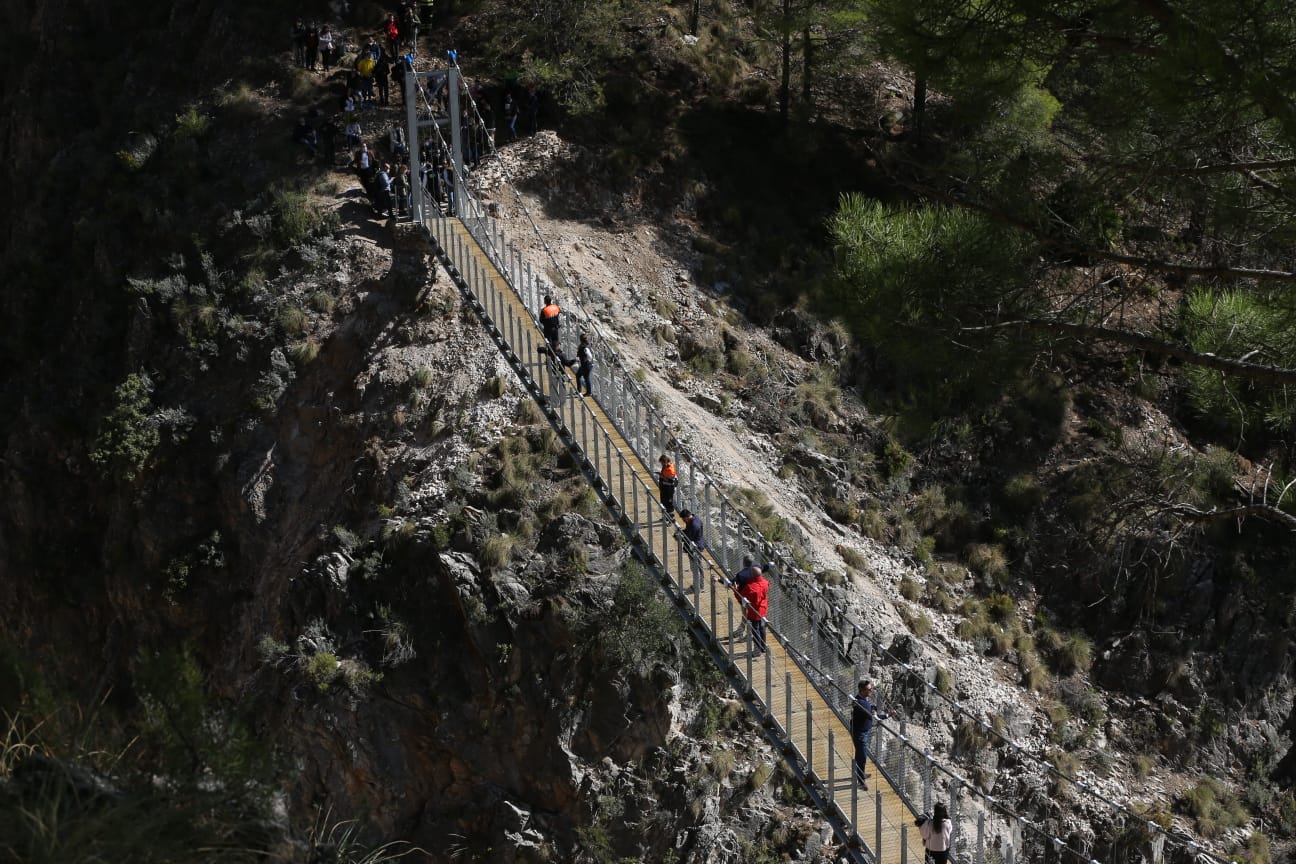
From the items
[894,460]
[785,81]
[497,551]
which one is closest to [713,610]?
[497,551]

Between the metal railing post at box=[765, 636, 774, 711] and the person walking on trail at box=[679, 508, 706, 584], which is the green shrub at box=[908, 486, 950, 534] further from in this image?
the metal railing post at box=[765, 636, 774, 711]

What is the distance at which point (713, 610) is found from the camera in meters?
12.6

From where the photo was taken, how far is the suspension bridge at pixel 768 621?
11.4 metres

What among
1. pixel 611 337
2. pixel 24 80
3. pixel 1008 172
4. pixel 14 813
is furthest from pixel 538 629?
pixel 24 80

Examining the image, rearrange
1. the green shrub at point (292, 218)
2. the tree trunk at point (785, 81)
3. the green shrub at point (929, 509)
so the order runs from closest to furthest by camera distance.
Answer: the green shrub at point (929, 509), the green shrub at point (292, 218), the tree trunk at point (785, 81)

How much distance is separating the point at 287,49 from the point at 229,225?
17.2ft

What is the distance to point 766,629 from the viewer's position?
12.7 metres

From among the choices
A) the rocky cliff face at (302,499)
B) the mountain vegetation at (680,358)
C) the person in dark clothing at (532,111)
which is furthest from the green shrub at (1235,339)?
the person in dark clothing at (532,111)

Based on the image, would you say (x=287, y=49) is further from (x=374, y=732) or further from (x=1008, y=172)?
(x=1008, y=172)

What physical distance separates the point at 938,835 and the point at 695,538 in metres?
4.14

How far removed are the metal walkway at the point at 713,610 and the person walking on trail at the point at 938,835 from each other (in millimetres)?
220

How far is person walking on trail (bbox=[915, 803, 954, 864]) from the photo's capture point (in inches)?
414

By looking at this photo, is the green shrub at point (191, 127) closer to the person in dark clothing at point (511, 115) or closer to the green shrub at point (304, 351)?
the person in dark clothing at point (511, 115)

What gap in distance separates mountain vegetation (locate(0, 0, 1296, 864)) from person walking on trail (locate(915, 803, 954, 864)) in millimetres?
3039
